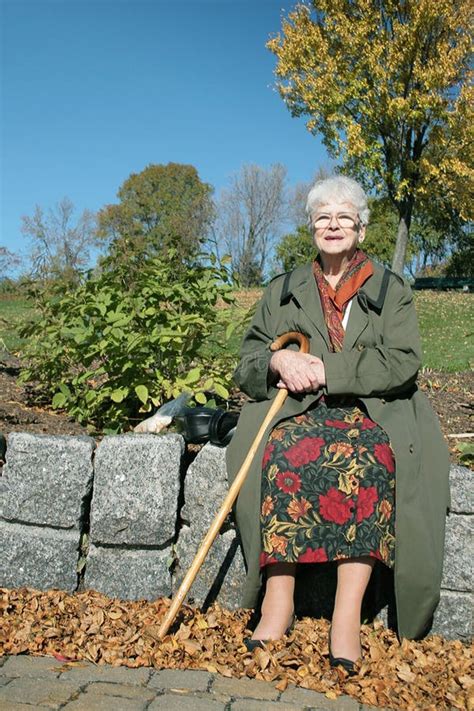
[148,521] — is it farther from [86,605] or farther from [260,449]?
[260,449]

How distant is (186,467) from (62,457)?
1.71 feet

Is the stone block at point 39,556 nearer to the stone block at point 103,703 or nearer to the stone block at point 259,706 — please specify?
the stone block at point 103,703

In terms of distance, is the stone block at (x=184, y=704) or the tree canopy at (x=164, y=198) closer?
the stone block at (x=184, y=704)

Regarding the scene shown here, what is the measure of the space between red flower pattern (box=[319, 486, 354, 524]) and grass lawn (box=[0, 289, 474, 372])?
255 centimetres

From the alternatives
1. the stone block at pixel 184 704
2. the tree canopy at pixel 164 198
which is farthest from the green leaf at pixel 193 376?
the tree canopy at pixel 164 198

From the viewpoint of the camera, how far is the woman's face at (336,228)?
10.1ft

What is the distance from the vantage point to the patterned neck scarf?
9.88ft

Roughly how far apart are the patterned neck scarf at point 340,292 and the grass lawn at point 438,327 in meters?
2.00

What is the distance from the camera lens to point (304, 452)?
2.71 m

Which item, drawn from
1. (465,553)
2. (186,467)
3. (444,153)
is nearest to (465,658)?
(465,553)

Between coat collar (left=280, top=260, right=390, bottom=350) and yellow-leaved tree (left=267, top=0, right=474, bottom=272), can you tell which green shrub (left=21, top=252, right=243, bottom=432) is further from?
yellow-leaved tree (left=267, top=0, right=474, bottom=272)

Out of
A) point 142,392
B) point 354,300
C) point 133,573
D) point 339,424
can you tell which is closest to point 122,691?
point 133,573

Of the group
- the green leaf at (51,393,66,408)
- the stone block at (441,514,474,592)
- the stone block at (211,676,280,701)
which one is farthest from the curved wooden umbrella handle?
the green leaf at (51,393,66,408)

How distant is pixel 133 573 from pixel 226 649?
564mm
